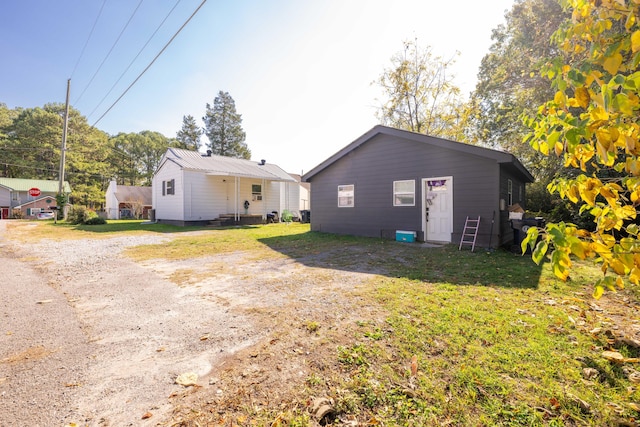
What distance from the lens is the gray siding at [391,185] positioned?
8445 millimetres

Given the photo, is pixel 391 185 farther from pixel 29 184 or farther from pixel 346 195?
pixel 29 184

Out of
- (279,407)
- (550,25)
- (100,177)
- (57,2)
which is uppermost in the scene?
(550,25)

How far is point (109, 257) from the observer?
281 inches

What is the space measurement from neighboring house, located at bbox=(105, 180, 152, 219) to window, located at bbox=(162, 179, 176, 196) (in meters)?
14.7

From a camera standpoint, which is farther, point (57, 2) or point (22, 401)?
point (57, 2)

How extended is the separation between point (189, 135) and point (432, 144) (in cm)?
4261

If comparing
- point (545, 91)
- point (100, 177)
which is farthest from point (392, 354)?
point (100, 177)

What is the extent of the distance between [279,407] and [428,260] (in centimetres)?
577

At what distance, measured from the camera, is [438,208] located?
9406 mm

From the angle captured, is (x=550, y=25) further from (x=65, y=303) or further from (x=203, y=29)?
(x=65, y=303)

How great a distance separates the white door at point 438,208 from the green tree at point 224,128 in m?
37.5

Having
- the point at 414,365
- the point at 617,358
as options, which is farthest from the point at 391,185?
the point at 414,365

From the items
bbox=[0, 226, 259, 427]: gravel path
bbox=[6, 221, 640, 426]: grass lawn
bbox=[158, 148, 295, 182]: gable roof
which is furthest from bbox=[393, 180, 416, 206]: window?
bbox=[158, 148, 295, 182]: gable roof

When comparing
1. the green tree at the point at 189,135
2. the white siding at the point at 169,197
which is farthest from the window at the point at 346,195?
the green tree at the point at 189,135
